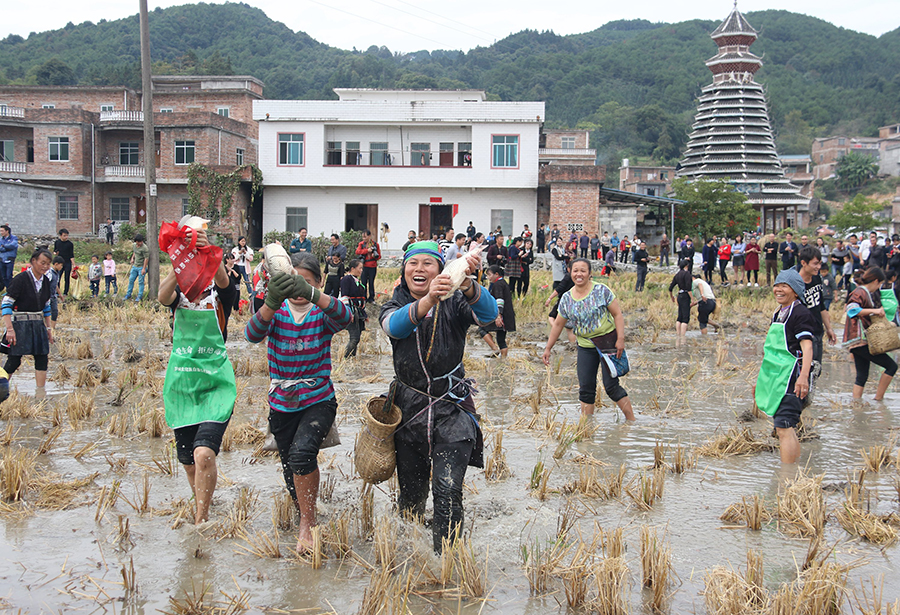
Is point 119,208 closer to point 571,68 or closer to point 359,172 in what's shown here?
point 359,172

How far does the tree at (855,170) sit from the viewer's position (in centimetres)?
9488

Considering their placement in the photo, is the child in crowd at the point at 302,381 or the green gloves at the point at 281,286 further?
the child in crowd at the point at 302,381

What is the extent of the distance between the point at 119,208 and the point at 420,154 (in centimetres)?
1918

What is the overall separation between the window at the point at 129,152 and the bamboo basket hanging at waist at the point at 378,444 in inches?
1863

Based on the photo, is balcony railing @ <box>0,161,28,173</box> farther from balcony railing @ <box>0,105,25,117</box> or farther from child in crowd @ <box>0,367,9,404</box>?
child in crowd @ <box>0,367,9,404</box>

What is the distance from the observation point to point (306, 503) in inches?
183

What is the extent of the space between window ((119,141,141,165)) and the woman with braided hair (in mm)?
47370

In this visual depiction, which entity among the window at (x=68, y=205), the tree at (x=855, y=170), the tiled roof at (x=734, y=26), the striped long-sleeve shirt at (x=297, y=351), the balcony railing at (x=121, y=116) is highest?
the tiled roof at (x=734, y=26)

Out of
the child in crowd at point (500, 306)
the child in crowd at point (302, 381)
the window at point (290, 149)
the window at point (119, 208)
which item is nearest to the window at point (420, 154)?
the window at point (290, 149)

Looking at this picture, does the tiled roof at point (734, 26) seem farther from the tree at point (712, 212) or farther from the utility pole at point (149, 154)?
the utility pole at point (149, 154)

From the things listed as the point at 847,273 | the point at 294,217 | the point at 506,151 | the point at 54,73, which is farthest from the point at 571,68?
the point at 847,273

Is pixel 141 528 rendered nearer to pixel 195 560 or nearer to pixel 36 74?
pixel 195 560

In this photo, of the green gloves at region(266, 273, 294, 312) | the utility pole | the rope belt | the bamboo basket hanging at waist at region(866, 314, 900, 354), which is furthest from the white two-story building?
the green gloves at region(266, 273, 294, 312)

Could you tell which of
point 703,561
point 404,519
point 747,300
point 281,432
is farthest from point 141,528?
point 747,300
